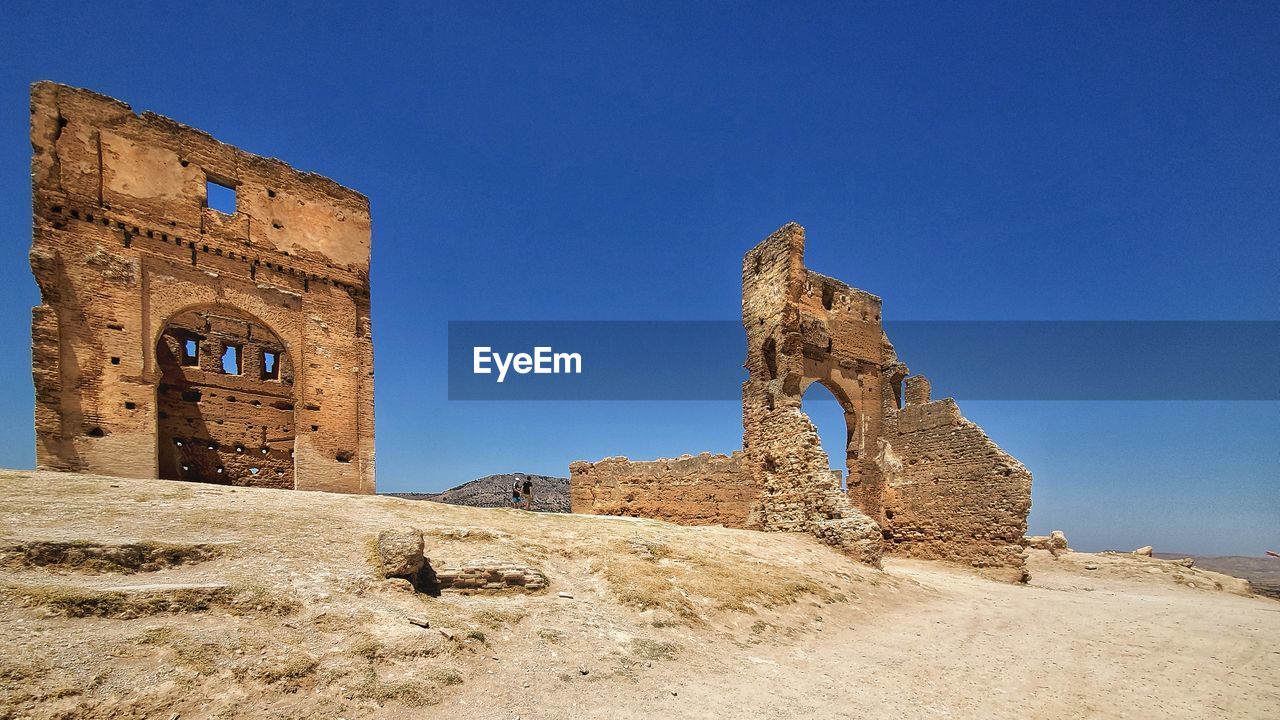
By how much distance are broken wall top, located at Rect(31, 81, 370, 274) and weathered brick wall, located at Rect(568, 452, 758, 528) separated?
30.0ft

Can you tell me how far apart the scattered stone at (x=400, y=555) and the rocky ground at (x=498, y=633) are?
0.48ft

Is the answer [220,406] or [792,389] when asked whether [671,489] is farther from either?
[220,406]

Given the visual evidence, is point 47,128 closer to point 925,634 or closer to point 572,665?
point 572,665

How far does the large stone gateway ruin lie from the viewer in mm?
10688

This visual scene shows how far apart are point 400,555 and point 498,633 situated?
1326mm

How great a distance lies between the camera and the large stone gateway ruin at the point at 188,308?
10688mm

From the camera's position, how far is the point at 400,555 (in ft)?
18.3

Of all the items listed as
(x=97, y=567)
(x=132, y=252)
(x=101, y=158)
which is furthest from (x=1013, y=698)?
(x=101, y=158)

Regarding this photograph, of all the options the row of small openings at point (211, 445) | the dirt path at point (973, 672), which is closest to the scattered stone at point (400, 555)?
the dirt path at point (973, 672)

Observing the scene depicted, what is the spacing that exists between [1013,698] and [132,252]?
16646 millimetres

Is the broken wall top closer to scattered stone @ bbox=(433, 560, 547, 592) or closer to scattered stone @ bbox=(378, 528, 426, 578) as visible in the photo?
scattered stone @ bbox=(378, 528, 426, 578)

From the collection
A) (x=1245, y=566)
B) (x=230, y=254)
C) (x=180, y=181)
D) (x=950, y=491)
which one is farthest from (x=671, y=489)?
(x=1245, y=566)

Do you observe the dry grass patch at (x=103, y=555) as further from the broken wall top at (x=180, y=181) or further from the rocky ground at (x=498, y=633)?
the broken wall top at (x=180, y=181)

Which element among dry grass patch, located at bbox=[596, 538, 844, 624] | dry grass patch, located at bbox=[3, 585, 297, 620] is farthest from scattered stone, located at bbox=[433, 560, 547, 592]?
dry grass patch, located at bbox=[3, 585, 297, 620]
